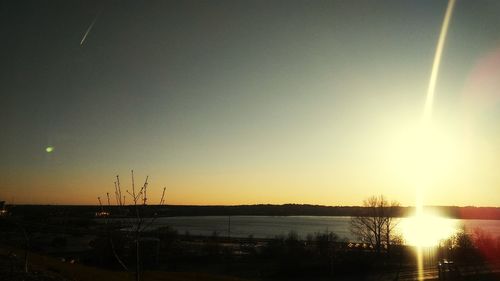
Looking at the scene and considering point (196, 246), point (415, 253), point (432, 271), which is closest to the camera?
point (432, 271)

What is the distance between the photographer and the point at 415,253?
80.3 meters

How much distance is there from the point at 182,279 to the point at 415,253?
55809mm

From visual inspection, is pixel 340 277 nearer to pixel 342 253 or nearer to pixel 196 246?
pixel 342 253

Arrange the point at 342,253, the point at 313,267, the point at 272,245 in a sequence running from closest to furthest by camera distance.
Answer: the point at 313,267
the point at 342,253
the point at 272,245

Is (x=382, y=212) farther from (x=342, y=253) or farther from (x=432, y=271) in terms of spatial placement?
(x=432, y=271)

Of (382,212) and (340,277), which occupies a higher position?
(382,212)

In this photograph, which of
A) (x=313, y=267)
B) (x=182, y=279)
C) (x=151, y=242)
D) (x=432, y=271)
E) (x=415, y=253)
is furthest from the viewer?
(x=415, y=253)

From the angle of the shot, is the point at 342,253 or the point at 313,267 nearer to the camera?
the point at 313,267

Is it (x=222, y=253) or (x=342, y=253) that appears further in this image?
(x=222, y=253)

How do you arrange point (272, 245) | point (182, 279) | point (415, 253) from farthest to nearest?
point (272, 245) < point (415, 253) < point (182, 279)

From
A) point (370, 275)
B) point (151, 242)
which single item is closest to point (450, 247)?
point (370, 275)

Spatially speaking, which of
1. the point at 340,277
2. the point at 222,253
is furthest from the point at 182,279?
the point at 222,253

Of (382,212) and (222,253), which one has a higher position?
(382,212)

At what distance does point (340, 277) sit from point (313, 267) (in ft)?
16.9
